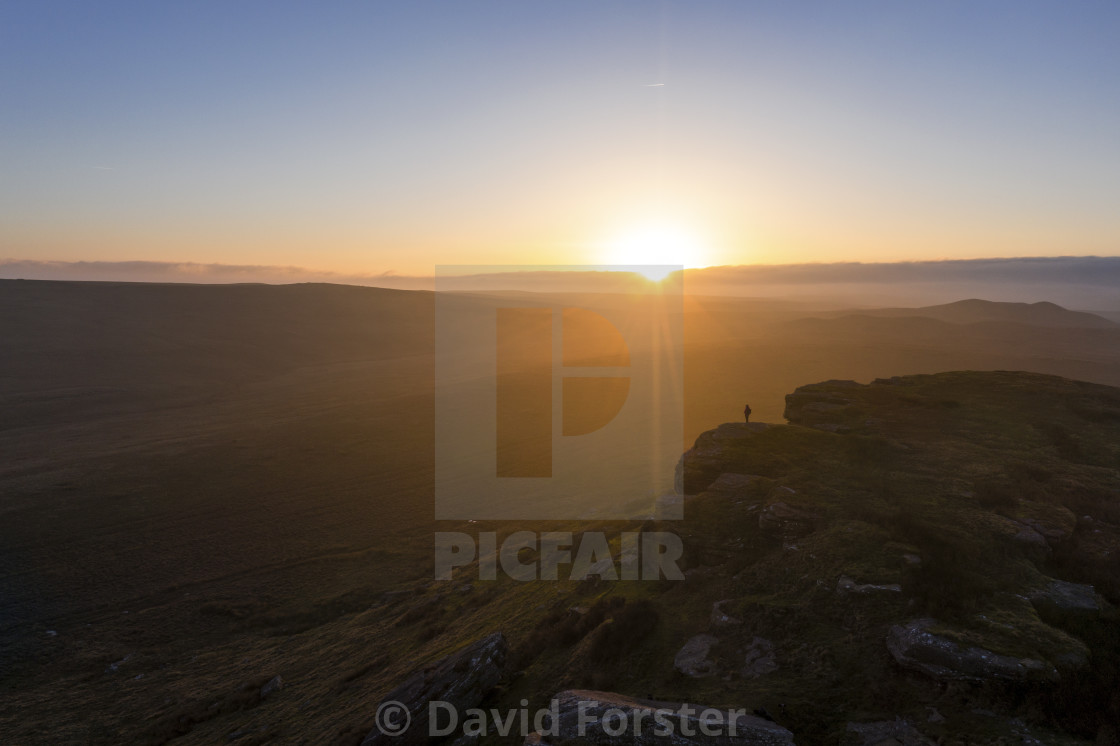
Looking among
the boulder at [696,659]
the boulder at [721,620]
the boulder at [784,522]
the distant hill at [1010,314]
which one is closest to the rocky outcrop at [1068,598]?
the boulder at [784,522]

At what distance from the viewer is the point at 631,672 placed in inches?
488

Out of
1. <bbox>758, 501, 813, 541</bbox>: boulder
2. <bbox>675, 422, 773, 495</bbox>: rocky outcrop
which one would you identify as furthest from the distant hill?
<bbox>758, 501, 813, 541</bbox>: boulder

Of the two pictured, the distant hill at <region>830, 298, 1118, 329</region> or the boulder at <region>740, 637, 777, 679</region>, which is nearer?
the boulder at <region>740, 637, 777, 679</region>

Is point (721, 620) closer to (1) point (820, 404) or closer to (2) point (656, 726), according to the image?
(2) point (656, 726)

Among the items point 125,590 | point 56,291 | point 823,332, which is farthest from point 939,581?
point 56,291

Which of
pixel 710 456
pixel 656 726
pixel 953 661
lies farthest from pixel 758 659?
pixel 710 456

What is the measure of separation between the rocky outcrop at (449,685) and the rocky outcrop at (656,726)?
8.92 feet

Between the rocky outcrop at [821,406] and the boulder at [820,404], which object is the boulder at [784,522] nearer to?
the rocky outcrop at [821,406]

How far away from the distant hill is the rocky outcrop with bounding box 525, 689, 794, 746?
164m

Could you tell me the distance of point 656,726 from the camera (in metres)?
9.38

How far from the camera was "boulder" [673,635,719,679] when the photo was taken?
39.4 ft

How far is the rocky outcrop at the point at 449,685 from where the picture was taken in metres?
11.7

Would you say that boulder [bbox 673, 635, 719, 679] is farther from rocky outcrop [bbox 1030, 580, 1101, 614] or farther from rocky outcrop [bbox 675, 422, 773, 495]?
rocky outcrop [bbox 675, 422, 773, 495]

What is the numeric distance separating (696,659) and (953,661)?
4.82m
